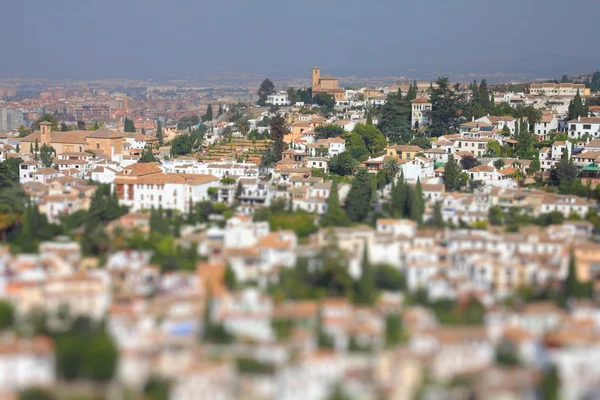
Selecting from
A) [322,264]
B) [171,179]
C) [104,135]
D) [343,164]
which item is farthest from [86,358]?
[104,135]

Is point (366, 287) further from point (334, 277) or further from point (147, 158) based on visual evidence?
point (147, 158)

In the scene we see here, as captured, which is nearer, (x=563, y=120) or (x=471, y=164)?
(x=471, y=164)

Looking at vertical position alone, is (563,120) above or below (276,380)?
above

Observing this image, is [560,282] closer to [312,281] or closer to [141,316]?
[312,281]

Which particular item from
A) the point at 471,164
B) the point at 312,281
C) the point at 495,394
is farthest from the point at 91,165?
the point at 495,394

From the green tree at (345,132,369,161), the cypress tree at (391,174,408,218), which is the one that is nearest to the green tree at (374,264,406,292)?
the cypress tree at (391,174,408,218)

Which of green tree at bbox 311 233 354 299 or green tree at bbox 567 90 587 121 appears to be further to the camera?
green tree at bbox 567 90 587 121

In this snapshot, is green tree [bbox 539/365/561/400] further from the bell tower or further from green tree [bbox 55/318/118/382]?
the bell tower
